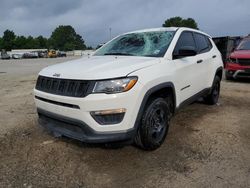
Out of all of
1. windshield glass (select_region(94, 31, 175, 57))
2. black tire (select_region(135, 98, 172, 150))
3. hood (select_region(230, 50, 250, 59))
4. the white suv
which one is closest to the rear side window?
the white suv

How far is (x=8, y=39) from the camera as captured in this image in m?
105

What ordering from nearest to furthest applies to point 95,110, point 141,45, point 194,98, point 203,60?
point 95,110
point 141,45
point 194,98
point 203,60

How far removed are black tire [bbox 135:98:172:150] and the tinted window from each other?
93cm

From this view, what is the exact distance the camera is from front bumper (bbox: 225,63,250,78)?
9.80m

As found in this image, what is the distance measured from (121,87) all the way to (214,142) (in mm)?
1917

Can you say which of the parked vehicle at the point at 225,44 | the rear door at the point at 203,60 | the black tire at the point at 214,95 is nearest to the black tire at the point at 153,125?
the rear door at the point at 203,60

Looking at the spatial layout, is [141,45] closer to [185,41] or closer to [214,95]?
[185,41]

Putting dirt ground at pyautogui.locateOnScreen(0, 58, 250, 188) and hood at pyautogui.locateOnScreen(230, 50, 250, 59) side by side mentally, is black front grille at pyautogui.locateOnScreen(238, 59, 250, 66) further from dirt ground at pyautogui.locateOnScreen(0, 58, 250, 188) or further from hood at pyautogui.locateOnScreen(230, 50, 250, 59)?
dirt ground at pyautogui.locateOnScreen(0, 58, 250, 188)

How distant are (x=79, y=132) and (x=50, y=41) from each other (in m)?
128

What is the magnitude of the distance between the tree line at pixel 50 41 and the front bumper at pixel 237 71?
104199 mm

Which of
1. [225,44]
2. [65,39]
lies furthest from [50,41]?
[225,44]

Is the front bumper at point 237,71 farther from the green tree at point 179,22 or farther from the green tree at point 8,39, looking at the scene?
the green tree at point 8,39

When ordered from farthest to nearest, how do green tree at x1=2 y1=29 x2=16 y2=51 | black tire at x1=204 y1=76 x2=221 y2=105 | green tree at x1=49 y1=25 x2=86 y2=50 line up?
green tree at x1=49 y1=25 x2=86 y2=50
green tree at x1=2 y1=29 x2=16 y2=51
black tire at x1=204 y1=76 x2=221 y2=105

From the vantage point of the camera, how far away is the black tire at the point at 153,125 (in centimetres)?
351
